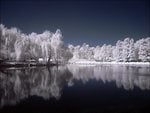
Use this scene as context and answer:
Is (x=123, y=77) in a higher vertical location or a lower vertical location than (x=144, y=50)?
lower

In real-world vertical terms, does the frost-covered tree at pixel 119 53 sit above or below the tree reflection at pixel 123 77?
above

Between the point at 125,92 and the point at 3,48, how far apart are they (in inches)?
1021

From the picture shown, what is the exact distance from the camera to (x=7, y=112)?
24.3 feet

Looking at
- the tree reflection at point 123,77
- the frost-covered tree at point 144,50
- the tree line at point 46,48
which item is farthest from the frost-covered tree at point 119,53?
the tree reflection at point 123,77

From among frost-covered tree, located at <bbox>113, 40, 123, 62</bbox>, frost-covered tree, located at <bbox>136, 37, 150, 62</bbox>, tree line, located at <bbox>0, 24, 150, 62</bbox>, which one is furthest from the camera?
frost-covered tree, located at <bbox>113, 40, 123, 62</bbox>

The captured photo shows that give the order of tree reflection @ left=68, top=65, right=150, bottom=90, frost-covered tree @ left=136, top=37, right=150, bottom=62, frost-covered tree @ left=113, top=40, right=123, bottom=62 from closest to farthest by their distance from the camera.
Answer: tree reflection @ left=68, top=65, right=150, bottom=90, frost-covered tree @ left=136, top=37, right=150, bottom=62, frost-covered tree @ left=113, top=40, right=123, bottom=62

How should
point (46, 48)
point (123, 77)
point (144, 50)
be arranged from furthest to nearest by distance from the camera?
point (144, 50)
point (46, 48)
point (123, 77)

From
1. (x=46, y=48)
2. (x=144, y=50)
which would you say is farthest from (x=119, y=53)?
(x=46, y=48)

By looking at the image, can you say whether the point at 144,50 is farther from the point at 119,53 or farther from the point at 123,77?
the point at 123,77

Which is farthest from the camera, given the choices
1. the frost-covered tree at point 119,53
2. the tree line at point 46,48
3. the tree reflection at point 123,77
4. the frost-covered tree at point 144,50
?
the frost-covered tree at point 119,53

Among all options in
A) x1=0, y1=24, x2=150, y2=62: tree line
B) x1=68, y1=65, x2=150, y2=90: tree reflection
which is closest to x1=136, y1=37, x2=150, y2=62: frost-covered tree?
x1=0, y1=24, x2=150, y2=62: tree line

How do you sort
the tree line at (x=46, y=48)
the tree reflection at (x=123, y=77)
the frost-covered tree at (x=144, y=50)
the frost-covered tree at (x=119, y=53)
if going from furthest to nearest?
the frost-covered tree at (x=119, y=53) → the frost-covered tree at (x=144, y=50) → the tree line at (x=46, y=48) → the tree reflection at (x=123, y=77)

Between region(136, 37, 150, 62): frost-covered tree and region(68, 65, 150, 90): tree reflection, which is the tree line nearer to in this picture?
region(136, 37, 150, 62): frost-covered tree

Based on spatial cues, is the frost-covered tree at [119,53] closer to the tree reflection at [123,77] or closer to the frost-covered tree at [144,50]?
the frost-covered tree at [144,50]
